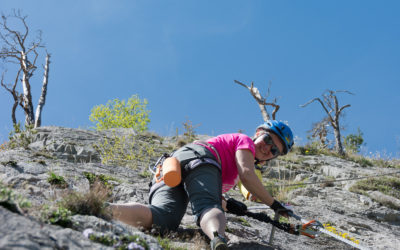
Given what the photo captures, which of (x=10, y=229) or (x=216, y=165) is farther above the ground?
(x=216, y=165)

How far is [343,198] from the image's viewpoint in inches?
366

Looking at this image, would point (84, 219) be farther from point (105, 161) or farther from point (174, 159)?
point (105, 161)

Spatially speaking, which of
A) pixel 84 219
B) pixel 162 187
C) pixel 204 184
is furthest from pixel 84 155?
pixel 84 219

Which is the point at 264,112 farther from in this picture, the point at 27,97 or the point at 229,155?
the point at 229,155

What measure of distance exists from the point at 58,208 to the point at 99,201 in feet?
1.15

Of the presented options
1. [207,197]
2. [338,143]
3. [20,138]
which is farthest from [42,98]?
[207,197]

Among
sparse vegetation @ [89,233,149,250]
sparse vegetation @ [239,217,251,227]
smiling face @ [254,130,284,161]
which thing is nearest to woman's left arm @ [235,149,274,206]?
smiling face @ [254,130,284,161]

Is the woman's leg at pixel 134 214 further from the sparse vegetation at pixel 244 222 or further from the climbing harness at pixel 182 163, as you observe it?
the sparse vegetation at pixel 244 222

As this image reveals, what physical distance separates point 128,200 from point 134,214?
189 centimetres

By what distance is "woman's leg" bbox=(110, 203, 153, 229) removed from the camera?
323cm

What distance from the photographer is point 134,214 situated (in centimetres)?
335

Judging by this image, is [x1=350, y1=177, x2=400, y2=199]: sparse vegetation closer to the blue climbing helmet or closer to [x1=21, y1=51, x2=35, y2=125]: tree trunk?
the blue climbing helmet

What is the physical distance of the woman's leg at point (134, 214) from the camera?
10.6 ft

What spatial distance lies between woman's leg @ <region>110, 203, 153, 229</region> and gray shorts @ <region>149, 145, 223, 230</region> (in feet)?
0.27
